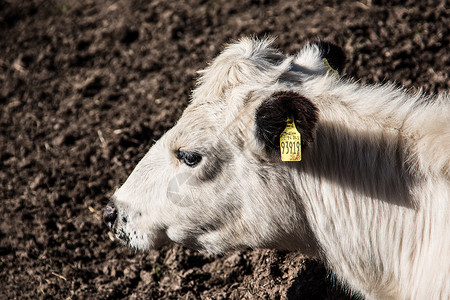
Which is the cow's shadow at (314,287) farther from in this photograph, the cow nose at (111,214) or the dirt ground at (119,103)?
the cow nose at (111,214)

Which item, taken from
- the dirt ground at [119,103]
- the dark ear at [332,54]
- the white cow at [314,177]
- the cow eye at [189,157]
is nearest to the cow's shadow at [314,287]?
the dirt ground at [119,103]

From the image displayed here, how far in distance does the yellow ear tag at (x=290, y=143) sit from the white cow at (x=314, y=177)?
0.10 feet

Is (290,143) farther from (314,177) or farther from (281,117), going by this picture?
(314,177)

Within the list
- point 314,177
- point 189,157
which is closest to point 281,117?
point 314,177

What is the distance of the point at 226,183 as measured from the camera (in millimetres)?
2834

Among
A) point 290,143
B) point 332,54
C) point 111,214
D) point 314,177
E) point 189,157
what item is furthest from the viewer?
point 332,54

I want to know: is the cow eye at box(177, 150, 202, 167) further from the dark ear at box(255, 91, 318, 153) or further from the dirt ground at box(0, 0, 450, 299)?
the dirt ground at box(0, 0, 450, 299)

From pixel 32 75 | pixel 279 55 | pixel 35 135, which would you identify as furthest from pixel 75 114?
pixel 279 55

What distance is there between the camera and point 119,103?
17.8 ft

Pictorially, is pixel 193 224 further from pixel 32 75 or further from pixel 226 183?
pixel 32 75

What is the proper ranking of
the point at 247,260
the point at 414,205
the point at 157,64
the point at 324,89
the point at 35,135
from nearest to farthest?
the point at 414,205, the point at 324,89, the point at 247,260, the point at 35,135, the point at 157,64

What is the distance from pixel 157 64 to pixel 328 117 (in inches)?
135

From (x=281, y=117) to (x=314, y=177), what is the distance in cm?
43

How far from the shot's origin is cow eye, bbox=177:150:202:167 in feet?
9.34
